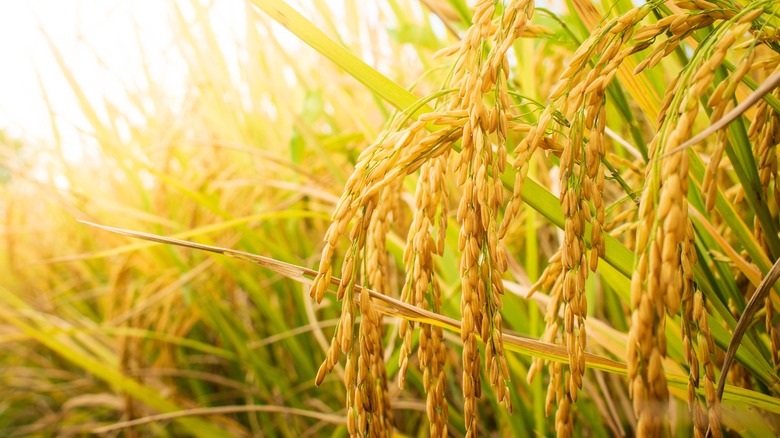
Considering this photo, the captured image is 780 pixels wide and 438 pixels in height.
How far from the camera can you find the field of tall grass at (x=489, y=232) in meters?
0.41

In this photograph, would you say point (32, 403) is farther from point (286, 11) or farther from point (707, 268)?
point (707, 268)

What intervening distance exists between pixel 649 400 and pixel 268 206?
4.29 ft

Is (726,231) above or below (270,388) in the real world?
above

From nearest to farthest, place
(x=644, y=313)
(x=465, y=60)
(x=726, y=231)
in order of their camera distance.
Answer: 1. (x=644, y=313)
2. (x=465, y=60)
3. (x=726, y=231)

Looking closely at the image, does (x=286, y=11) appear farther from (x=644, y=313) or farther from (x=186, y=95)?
(x=186, y=95)

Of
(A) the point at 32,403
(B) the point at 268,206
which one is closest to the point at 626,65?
(B) the point at 268,206

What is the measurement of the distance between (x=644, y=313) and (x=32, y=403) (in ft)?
8.91

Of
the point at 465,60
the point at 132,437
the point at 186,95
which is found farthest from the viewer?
the point at 186,95

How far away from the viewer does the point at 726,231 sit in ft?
2.42

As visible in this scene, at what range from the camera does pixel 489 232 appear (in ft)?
1.36

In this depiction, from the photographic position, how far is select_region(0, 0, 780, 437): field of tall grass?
0.41m

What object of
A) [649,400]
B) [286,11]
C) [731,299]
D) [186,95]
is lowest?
[649,400]

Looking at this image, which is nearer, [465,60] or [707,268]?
[465,60]

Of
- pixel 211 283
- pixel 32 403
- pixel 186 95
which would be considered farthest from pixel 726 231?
pixel 32 403
